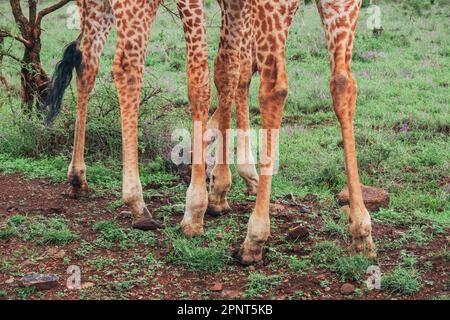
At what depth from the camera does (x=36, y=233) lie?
18.8ft

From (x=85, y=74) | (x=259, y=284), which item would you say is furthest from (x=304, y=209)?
(x=85, y=74)

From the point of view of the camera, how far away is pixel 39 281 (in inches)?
186

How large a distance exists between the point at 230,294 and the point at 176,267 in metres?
0.60

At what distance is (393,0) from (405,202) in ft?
59.8

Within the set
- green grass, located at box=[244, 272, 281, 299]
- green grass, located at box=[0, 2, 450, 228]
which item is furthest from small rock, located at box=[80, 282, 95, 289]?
green grass, located at box=[0, 2, 450, 228]

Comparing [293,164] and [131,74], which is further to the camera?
[293,164]

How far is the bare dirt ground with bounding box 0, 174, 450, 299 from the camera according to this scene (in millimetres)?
4680

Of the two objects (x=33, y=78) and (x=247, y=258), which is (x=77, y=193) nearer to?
(x=247, y=258)

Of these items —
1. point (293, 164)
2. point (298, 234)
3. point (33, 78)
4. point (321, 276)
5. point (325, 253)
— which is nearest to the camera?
point (321, 276)

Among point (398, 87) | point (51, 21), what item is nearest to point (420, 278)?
point (398, 87)

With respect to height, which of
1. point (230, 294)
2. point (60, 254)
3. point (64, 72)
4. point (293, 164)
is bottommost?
point (230, 294)

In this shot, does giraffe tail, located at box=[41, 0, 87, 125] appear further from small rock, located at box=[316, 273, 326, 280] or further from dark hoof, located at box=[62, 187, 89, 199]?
small rock, located at box=[316, 273, 326, 280]

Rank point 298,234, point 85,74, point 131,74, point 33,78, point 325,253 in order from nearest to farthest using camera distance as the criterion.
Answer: point 325,253, point 298,234, point 131,74, point 85,74, point 33,78

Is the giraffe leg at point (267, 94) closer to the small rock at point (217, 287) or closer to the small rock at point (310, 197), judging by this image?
the small rock at point (217, 287)
